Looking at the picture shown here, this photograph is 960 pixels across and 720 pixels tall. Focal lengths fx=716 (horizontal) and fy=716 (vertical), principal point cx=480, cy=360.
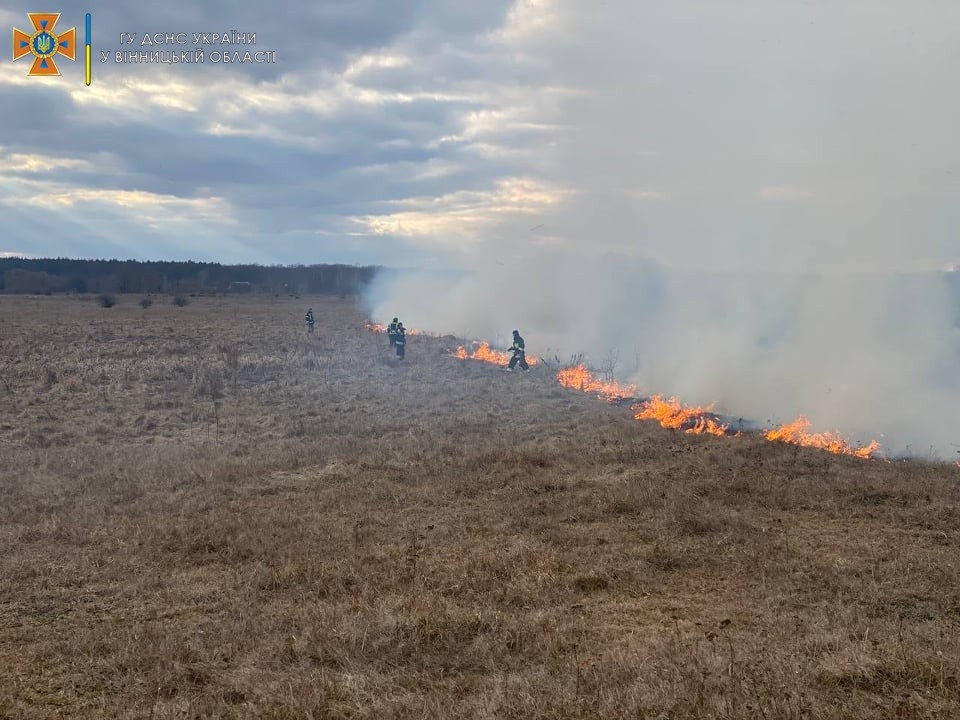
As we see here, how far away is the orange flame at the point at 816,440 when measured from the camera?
14.3 meters

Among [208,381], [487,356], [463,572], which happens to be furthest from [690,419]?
[208,381]

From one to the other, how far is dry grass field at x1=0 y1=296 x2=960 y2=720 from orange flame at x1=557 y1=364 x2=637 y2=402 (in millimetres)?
3389

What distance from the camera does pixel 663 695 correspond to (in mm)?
5086

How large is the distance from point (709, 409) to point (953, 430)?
544 centimetres

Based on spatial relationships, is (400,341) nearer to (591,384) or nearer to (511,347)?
(511,347)

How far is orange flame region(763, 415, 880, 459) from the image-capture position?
14.3m

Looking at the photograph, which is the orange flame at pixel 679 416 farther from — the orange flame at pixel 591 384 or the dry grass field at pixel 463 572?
the orange flame at pixel 591 384

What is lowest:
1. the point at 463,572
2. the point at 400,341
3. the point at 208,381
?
the point at 463,572

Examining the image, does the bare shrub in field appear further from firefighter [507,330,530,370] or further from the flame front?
the flame front

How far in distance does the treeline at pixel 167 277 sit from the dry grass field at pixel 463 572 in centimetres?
9172

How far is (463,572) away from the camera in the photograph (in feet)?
27.6

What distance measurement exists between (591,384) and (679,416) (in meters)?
6.64

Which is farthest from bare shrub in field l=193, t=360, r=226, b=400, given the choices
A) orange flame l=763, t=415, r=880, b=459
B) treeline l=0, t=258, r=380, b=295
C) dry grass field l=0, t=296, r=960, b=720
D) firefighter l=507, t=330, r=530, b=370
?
treeline l=0, t=258, r=380, b=295

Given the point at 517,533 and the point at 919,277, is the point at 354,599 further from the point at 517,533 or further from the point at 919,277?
the point at 919,277
